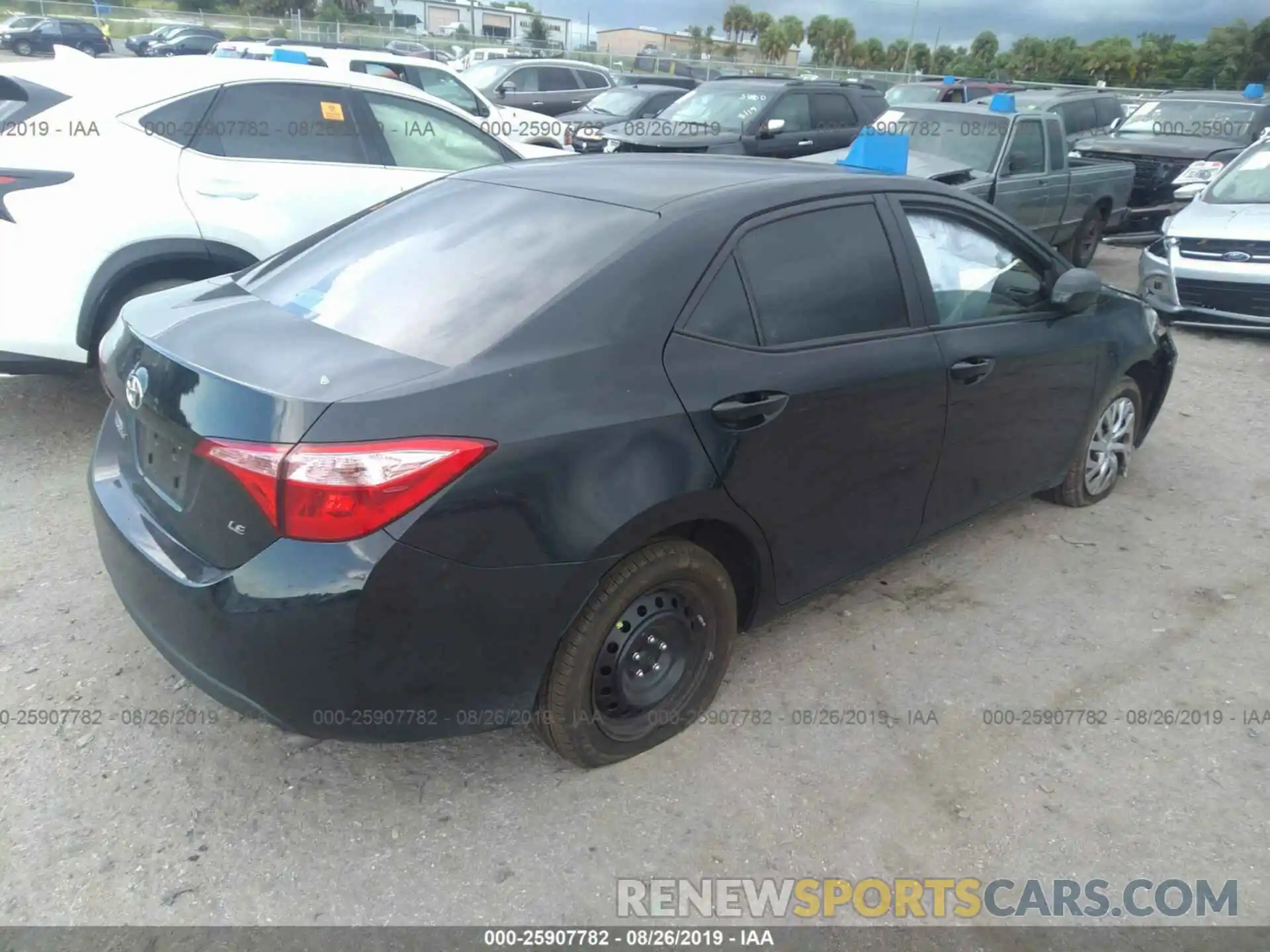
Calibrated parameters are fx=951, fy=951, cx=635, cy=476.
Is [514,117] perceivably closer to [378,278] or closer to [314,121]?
[314,121]

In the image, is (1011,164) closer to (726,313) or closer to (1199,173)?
(1199,173)

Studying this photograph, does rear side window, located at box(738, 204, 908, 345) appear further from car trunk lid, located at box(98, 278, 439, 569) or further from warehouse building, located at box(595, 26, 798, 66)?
warehouse building, located at box(595, 26, 798, 66)

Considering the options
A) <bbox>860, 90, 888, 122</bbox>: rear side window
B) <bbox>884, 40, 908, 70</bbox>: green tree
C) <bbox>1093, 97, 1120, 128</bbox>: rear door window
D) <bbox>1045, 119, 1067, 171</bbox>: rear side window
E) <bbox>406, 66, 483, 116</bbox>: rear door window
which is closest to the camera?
<bbox>1045, 119, 1067, 171</bbox>: rear side window

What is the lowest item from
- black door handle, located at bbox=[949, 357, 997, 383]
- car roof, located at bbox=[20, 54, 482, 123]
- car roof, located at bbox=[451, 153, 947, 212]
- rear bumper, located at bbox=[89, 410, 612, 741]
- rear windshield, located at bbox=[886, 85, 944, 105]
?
rear bumper, located at bbox=[89, 410, 612, 741]

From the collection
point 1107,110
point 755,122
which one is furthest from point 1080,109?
point 755,122

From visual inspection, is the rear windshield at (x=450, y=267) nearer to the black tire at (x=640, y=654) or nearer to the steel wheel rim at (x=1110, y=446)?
the black tire at (x=640, y=654)

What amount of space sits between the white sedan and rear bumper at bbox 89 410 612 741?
251 centimetres

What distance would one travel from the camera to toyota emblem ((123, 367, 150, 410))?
259 centimetres

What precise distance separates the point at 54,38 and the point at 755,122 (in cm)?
3555

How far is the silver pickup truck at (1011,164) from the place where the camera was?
8.72 metres

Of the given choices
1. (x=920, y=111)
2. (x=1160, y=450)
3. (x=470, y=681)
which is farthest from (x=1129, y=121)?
(x=470, y=681)

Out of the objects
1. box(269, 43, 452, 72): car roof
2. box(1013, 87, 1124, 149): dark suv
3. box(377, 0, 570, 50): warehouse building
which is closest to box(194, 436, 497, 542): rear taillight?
box(269, 43, 452, 72): car roof

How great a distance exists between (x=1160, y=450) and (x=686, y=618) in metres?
4.09

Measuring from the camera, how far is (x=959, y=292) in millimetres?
3605
